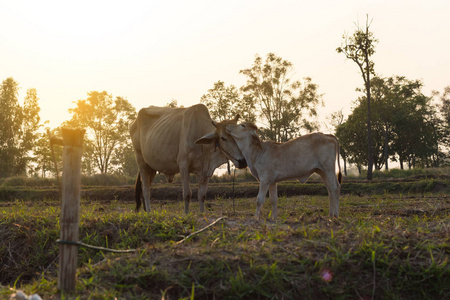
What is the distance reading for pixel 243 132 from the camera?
29.9ft

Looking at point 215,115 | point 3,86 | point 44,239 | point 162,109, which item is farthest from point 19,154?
point 44,239

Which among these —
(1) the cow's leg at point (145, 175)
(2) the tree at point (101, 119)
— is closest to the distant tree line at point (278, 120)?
(2) the tree at point (101, 119)

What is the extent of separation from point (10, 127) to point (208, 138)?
57.0 m

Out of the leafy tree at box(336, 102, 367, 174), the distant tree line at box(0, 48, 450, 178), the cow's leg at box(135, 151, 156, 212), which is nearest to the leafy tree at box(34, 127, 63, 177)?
the distant tree line at box(0, 48, 450, 178)

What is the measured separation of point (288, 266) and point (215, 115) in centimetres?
4705

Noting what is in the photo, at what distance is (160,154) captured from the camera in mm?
10531

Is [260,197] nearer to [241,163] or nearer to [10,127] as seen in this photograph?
[241,163]

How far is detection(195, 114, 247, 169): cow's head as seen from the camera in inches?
364

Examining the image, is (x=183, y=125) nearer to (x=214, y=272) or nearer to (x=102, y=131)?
(x=214, y=272)

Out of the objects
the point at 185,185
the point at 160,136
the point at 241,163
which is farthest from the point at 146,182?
the point at 241,163

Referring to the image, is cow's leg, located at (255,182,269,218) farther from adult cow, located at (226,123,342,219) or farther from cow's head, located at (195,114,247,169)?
cow's head, located at (195,114,247,169)

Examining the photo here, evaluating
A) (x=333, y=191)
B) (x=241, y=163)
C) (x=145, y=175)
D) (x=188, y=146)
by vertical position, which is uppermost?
(x=188, y=146)

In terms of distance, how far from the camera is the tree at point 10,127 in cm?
5706

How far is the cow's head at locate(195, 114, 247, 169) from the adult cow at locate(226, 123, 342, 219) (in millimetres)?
341
